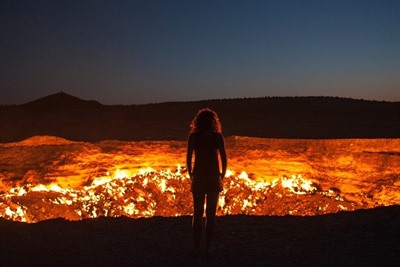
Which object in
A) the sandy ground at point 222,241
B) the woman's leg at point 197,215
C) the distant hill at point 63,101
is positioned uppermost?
the distant hill at point 63,101

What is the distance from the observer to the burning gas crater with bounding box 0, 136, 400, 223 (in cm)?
1288

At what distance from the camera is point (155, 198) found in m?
13.2

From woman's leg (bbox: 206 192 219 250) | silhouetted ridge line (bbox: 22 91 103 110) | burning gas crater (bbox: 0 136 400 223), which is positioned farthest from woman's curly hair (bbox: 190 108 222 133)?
silhouetted ridge line (bbox: 22 91 103 110)

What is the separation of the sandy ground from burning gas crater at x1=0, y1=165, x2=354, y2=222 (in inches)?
185

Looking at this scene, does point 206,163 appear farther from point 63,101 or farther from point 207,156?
point 63,101

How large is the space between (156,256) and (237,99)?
34776 millimetres

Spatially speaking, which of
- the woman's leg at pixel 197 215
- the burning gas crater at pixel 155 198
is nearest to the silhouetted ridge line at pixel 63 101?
the burning gas crater at pixel 155 198

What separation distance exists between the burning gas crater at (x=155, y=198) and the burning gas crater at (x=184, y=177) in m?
0.03

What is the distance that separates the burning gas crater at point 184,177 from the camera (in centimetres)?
1288

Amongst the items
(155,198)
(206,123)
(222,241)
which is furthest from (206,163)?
(155,198)

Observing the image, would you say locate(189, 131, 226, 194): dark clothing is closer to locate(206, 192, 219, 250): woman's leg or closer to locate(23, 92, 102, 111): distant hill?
locate(206, 192, 219, 250): woman's leg

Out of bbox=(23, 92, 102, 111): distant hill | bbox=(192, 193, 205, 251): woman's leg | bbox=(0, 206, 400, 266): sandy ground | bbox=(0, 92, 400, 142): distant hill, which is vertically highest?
bbox=(23, 92, 102, 111): distant hill

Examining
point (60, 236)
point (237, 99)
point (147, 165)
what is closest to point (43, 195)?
point (147, 165)

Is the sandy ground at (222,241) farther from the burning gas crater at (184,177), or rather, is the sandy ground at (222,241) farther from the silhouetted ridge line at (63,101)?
the silhouetted ridge line at (63,101)
